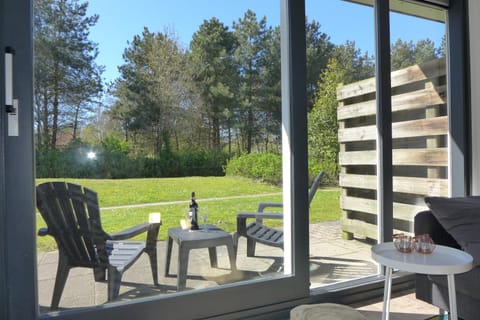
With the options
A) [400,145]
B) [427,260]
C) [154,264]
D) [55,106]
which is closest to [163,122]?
[55,106]

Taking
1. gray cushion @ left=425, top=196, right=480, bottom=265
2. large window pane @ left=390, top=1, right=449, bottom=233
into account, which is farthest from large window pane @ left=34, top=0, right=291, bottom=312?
large window pane @ left=390, top=1, right=449, bottom=233

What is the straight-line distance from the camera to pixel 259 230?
2328 mm

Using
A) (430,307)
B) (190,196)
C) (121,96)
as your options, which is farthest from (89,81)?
(430,307)

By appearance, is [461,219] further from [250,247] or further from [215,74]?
[215,74]

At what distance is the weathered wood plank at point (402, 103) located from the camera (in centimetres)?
269

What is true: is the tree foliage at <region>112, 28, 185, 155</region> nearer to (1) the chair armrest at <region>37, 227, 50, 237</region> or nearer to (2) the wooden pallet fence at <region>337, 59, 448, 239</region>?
(1) the chair armrest at <region>37, 227, 50, 237</region>

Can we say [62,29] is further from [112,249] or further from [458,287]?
[458,287]

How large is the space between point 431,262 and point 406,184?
1.42 m

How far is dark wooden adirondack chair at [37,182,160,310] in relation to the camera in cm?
180

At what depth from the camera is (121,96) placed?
1.99m

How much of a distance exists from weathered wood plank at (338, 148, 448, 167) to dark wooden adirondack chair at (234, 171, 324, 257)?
494mm

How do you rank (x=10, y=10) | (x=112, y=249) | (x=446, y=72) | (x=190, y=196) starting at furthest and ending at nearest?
1. (x=446, y=72)
2. (x=190, y=196)
3. (x=112, y=249)
4. (x=10, y=10)

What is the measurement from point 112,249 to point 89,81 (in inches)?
36.4

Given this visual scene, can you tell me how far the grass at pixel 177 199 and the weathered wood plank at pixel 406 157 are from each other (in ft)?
1.10
